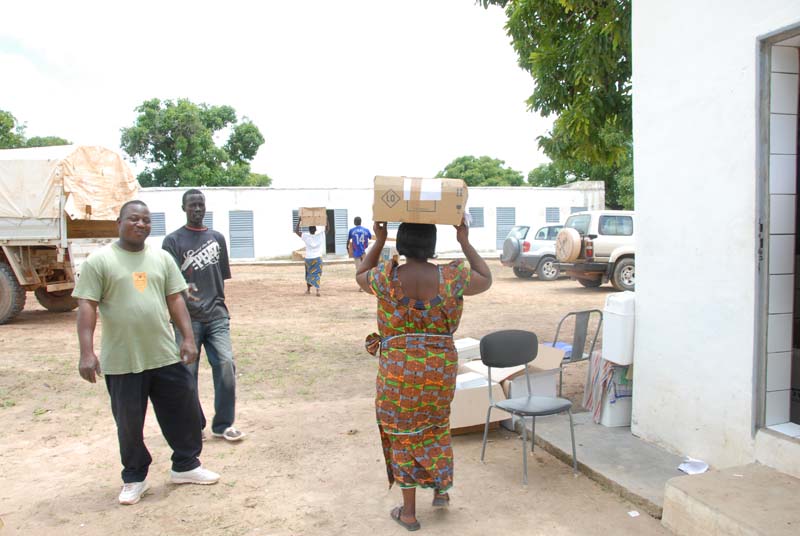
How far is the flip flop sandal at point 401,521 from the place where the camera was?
325 centimetres

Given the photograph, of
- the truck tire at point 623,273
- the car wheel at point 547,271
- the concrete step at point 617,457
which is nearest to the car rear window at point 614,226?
the truck tire at point 623,273

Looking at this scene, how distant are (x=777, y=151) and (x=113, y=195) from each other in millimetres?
10359

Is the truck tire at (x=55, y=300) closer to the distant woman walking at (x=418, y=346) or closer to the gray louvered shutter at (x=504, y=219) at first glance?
the distant woman walking at (x=418, y=346)

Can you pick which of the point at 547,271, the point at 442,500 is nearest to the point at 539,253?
the point at 547,271

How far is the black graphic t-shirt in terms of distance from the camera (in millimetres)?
4273

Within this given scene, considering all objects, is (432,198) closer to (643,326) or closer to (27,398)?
(643,326)

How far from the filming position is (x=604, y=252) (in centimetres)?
1374

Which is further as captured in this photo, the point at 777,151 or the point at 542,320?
the point at 542,320

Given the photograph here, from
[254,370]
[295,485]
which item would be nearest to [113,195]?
[254,370]

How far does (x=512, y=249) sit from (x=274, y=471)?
520 inches

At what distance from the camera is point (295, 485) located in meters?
3.89

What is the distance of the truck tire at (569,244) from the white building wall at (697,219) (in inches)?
303

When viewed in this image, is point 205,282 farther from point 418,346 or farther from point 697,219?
point 697,219

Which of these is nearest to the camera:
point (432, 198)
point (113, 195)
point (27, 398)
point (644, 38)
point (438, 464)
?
point (432, 198)
